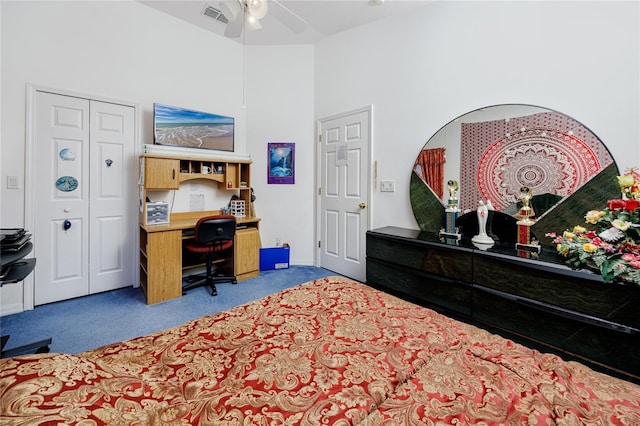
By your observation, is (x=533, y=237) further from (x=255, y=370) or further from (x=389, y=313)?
(x=255, y=370)

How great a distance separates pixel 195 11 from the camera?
11.1 ft

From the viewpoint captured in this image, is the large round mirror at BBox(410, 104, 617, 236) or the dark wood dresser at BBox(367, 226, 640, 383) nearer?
the dark wood dresser at BBox(367, 226, 640, 383)

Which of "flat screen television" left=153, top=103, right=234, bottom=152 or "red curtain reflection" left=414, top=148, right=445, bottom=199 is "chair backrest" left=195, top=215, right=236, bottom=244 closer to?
"flat screen television" left=153, top=103, right=234, bottom=152

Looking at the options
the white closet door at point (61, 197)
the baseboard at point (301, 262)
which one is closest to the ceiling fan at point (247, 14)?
the white closet door at point (61, 197)

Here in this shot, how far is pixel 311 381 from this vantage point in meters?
0.85

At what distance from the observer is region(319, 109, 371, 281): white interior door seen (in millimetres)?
3582

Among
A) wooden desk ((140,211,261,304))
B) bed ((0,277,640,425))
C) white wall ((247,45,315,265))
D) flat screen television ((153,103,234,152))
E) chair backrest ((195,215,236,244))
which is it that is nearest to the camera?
bed ((0,277,640,425))

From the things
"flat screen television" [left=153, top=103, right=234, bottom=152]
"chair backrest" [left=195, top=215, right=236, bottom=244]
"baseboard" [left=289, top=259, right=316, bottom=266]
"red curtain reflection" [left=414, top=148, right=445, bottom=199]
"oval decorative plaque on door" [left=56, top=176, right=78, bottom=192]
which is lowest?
"baseboard" [left=289, top=259, right=316, bottom=266]

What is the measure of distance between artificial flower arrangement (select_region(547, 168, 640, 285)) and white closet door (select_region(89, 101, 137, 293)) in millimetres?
4122

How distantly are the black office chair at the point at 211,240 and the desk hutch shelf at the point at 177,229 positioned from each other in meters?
0.15

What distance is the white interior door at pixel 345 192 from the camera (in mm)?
3582

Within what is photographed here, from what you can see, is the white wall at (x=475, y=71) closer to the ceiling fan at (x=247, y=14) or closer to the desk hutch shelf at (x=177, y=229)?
the ceiling fan at (x=247, y=14)

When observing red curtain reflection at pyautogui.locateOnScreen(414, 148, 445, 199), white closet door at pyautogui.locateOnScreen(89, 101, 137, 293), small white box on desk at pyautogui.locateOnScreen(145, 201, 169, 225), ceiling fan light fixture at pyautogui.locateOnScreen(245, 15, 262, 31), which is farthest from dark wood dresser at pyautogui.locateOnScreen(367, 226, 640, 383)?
white closet door at pyautogui.locateOnScreen(89, 101, 137, 293)

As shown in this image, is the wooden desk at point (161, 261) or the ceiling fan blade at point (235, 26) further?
the wooden desk at point (161, 261)
